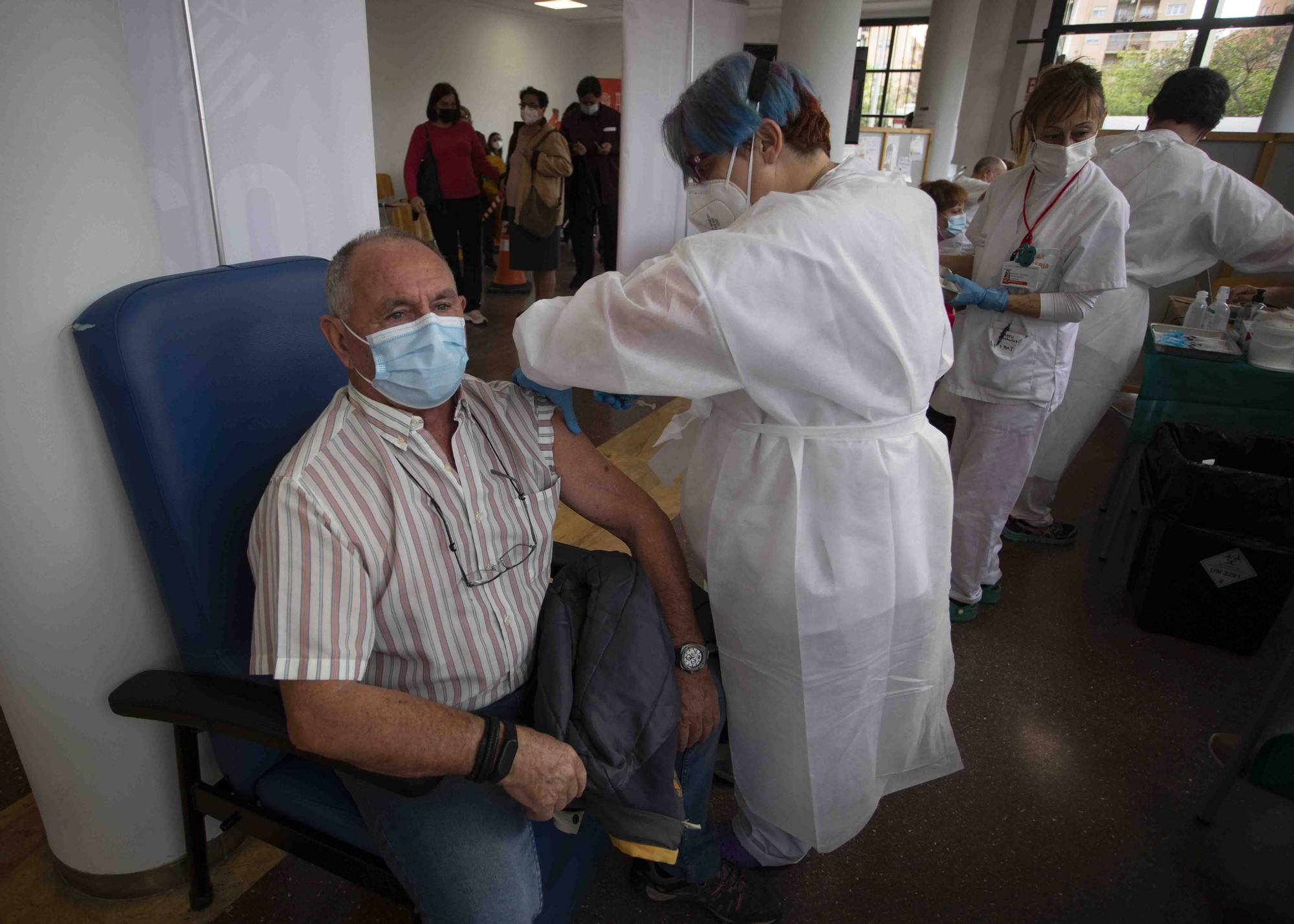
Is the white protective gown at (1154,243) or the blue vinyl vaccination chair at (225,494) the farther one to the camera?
the white protective gown at (1154,243)

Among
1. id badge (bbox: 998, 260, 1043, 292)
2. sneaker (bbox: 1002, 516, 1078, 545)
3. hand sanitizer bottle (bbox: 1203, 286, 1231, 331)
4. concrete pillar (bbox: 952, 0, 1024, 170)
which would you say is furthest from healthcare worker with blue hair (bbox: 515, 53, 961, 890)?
concrete pillar (bbox: 952, 0, 1024, 170)

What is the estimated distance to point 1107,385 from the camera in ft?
9.17

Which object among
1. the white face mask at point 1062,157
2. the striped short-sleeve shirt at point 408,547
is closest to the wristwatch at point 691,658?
the striped short-sleeve shirt at point 408,547

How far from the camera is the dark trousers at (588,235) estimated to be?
609cm

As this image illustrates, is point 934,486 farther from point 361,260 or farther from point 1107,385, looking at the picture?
point 1107,385

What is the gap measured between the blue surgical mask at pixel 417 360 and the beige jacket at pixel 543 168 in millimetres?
4323

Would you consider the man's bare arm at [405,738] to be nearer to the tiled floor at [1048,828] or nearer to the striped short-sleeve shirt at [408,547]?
the striped short-sleeve shirt at [408,547]

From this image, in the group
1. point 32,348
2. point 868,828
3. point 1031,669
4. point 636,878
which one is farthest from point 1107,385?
point 32,348

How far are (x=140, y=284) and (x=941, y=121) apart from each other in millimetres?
9418

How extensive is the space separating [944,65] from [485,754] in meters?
9.46

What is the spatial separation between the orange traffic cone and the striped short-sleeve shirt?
573cm

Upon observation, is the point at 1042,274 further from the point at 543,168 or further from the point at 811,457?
the point at 543,168

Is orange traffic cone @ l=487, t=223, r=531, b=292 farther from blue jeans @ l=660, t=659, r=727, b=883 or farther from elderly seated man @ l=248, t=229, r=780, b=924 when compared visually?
blue jeans @ l=660, t=659, r=727, b=883

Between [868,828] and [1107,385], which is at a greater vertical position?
[1107,385]
